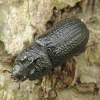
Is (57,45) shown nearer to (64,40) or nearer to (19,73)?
(64,40)

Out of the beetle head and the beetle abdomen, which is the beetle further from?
the beetle head

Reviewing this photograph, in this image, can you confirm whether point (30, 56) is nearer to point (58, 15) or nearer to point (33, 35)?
point (33, 35)

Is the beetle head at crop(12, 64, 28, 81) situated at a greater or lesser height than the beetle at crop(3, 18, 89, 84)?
lesser

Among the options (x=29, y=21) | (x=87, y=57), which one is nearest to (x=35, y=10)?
(x=29, y=21)

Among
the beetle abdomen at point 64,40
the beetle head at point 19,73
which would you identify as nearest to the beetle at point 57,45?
the beetle abdomen at point 64,40

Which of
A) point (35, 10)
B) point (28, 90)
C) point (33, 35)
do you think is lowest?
point (28, 90)

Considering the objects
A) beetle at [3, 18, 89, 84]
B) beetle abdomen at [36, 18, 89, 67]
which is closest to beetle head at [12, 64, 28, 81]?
beetle at [3, 18, 89, 84]

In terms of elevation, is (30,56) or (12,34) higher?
(12,34)

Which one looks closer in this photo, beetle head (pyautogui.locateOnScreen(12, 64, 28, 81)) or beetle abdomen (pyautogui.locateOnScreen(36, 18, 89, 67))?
beetle head (pyautogui.locateOnScreen(12, 64, 28, 81))

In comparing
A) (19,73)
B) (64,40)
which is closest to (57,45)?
(64,40)
